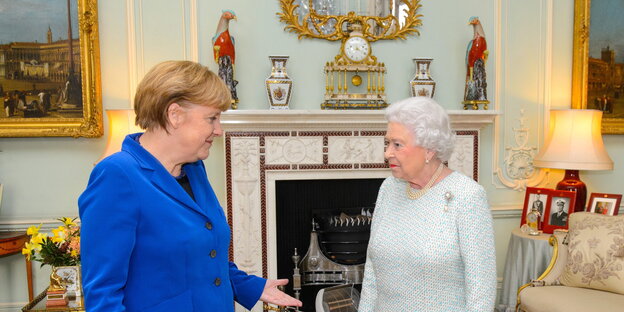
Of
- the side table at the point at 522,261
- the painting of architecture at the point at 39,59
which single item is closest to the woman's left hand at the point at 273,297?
the side table at the point at 522,261

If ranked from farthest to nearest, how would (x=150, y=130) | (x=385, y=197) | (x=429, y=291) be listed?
(x=385, y=197) < (x=429, y=291) < (x=150, y=130)

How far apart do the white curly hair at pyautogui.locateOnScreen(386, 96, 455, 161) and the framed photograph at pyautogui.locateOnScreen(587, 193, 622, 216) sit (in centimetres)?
250

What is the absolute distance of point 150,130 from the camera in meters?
1.32

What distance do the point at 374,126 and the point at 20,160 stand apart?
8.70 ft

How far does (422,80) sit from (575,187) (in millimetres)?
1439

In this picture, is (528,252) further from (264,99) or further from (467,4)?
(264,99)

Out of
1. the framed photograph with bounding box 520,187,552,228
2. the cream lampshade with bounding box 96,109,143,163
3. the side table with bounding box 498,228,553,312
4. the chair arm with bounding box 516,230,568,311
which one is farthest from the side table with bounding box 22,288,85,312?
the framed photograph with bounding box 520,187,552,228

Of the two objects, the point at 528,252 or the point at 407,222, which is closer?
the point at 407,222

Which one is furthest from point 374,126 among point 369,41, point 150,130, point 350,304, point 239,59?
point 150,130

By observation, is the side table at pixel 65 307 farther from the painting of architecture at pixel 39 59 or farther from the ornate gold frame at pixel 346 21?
the ornate gold frame at pixel 346 21

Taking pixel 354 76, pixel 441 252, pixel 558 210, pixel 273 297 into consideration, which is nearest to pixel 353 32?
pixel 354 76

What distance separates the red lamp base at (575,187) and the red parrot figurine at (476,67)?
2.88 feet

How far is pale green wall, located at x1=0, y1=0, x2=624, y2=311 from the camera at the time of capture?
352cm

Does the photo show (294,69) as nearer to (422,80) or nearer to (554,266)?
(422,80)
